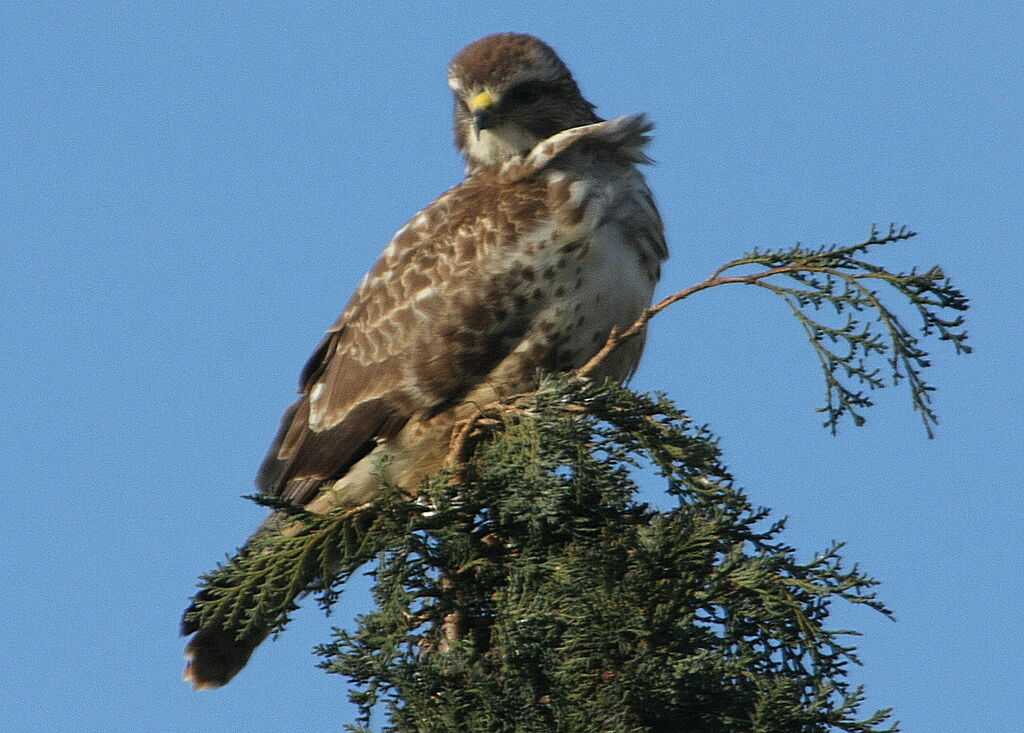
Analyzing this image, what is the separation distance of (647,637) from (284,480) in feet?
8.49

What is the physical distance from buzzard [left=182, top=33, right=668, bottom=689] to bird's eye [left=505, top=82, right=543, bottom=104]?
0.01 m

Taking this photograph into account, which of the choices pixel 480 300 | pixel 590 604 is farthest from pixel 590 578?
pixel 480 300

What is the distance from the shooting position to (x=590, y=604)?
382 cm

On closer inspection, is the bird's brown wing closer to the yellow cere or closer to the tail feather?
the yellow cere

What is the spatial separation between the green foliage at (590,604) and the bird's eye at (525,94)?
224 cm

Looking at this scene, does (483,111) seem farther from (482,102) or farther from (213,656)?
(213,656)

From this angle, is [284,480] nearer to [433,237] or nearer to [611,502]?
[433,237]

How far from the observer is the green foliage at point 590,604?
371cm

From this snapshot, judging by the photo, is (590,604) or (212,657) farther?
(212,657)

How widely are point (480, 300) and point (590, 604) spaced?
6.28ft

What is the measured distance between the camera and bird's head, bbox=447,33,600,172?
20.0ft

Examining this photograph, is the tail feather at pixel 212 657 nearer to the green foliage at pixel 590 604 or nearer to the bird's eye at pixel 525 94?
the green foliage at pixel 590 604

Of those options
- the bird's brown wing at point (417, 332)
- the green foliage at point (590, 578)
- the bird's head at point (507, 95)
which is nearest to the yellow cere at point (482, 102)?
the bird's head at point (507, 95)

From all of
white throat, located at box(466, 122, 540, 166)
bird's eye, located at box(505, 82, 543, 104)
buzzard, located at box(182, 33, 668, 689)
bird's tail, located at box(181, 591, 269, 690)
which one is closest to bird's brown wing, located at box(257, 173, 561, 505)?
buzzard, located at box(182, 33, 668, 689)
